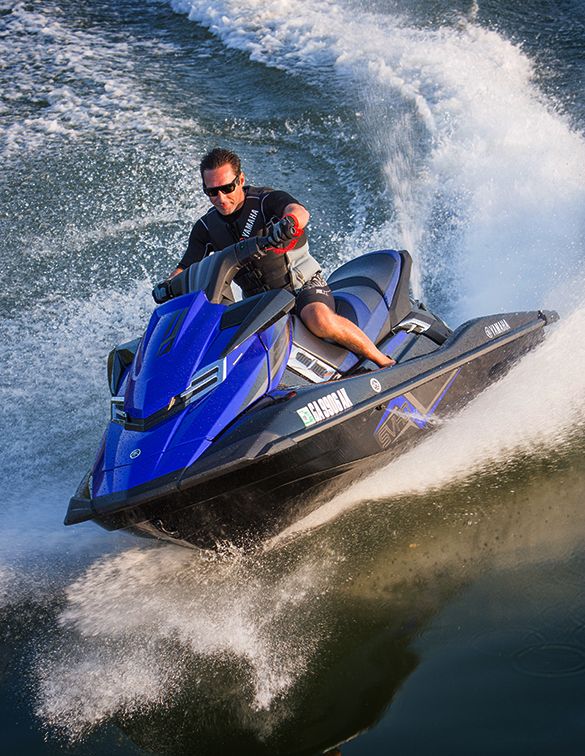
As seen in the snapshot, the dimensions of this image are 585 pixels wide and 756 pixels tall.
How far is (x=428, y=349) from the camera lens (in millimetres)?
4754

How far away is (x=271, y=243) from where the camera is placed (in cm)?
401

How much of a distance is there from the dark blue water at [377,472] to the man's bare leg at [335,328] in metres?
0.68

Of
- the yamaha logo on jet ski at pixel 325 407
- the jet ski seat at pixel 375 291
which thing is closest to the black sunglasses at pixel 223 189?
the jet ski seat at pixel 375 291

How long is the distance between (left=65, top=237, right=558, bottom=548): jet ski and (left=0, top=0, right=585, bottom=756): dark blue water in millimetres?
393

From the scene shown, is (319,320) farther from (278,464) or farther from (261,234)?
(278,464)

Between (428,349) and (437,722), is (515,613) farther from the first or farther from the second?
(428,349)

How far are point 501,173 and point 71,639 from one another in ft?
17.1

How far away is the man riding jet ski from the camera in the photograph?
4.21m

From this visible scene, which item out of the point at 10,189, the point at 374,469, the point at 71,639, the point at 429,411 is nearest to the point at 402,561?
the point at 374,469

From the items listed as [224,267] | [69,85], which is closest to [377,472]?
[224,267]

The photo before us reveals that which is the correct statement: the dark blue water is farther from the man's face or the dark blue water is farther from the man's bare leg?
the man's face

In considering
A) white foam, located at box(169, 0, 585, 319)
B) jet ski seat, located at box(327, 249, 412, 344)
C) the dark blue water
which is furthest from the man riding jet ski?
white foam, located at box(169, 0, 585, 319)

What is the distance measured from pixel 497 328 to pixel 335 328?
3.71 feet

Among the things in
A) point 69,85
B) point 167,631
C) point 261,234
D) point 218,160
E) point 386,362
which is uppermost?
point 218,160
